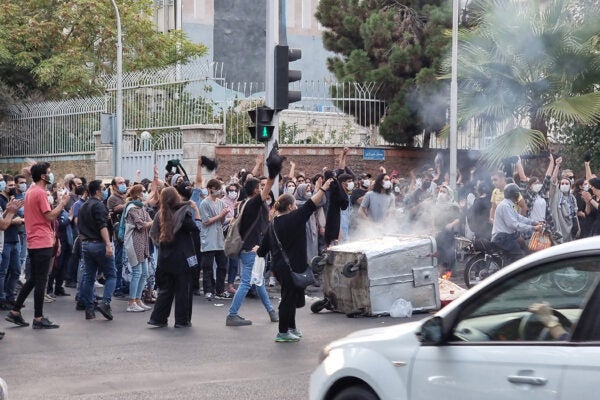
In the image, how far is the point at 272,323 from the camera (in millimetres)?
13172

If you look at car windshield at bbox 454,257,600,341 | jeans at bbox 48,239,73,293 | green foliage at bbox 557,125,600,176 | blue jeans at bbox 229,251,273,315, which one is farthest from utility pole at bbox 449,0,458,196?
car windshield at bbox 454,257,600,341

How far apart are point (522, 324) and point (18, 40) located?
30.7 metres

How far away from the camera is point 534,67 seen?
22.8 metres

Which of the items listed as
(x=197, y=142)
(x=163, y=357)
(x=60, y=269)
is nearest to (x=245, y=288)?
(x=163, y=357)

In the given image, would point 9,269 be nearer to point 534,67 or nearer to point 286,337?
point 286,337

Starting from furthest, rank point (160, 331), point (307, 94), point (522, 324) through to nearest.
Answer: point (307, 94), point (160, 331), point (522, 324)

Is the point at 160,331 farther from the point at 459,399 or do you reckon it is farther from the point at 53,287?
the point at 459,399

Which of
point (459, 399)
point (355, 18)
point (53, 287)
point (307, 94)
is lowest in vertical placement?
point (53, 287)

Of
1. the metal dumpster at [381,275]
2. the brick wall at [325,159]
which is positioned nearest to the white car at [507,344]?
the metal dumpster at [381,275]

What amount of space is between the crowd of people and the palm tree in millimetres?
2222

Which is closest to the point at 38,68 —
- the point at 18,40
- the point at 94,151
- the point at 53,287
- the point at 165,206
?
the point at 18,40

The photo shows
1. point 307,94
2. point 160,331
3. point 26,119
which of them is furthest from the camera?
point 26,119

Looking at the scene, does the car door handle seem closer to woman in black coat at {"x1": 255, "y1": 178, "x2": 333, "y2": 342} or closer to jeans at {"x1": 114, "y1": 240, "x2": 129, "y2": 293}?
woman in black coat at {"x1": 255, "y1": 178, "x2": 333, "y2": 342}

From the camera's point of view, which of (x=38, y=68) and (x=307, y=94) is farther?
(x=38, y=68)
